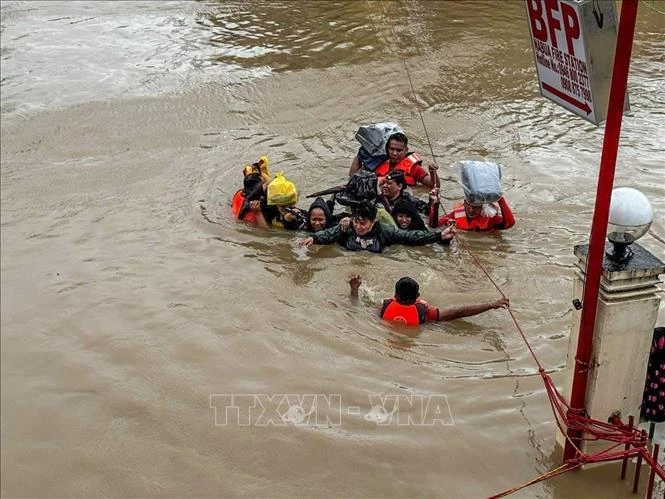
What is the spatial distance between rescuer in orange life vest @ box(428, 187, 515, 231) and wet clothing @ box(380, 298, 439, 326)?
193cm

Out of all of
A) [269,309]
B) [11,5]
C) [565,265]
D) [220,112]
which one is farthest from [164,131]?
[11,5]

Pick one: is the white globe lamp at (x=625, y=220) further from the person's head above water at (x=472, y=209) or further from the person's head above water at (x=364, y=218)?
the person's head above water at (x=472, y=209)

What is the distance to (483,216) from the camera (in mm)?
7758

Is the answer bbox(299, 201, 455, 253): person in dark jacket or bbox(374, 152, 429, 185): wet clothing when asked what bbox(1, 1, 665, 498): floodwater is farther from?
bbox(374, 152, 429, 185): wet clothing

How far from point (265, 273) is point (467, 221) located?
2202mm

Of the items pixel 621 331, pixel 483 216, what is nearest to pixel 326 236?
pixel 483 216

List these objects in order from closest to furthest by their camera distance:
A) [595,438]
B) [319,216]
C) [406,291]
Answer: [595,438] < [406,291] < [319,216]

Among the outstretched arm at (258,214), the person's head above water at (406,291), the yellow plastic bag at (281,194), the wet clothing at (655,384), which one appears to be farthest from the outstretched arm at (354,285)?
the wet clothing at (655,384)

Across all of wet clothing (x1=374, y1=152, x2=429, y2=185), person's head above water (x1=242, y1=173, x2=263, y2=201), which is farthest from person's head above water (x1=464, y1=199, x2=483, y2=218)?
person's head above water (x1=242, y1=173, x2=263, y2=201)

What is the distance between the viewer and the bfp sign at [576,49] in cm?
345

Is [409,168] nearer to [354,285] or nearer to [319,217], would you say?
[319,217]

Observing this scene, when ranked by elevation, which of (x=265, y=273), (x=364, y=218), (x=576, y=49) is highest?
(x=576, y=49)

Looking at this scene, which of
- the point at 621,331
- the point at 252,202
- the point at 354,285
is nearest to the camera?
the point at 621,331

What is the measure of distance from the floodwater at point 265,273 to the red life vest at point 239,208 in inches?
7.9
